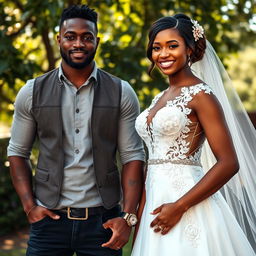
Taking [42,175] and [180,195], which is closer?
[180,195]

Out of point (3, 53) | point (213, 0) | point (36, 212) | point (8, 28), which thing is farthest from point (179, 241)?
point (213, 0)

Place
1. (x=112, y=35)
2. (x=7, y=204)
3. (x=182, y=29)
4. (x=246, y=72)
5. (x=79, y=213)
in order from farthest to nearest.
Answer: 1. (x=246, y=72)
2. (x=7, y=204)
3. (x=112, y=35)
4. (x=79, y=213)
5. (x=182, y=29)

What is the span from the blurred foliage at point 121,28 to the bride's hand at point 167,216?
131 inches

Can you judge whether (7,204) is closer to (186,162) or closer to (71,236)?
(71,236)

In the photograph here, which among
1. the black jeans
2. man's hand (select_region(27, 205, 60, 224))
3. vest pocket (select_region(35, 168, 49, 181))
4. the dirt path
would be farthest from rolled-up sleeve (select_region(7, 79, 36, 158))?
the dirt path

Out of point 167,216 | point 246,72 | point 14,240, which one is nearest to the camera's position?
point 167,216

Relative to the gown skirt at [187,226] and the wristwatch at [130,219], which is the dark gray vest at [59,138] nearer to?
the wristwatch at [130,219]

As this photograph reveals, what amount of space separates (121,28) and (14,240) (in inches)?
139

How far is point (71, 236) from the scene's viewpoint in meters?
3.25

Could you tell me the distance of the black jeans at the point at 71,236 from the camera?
128 inches

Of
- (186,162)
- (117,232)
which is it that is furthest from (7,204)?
(186,162)

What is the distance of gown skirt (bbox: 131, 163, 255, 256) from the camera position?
2.91m

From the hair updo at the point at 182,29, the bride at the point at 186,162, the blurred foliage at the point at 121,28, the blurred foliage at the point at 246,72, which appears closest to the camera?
the bride at the point at 186,162

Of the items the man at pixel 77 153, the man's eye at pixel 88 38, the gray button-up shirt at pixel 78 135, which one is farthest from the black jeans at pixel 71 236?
the man's eye at pixel 88 38
